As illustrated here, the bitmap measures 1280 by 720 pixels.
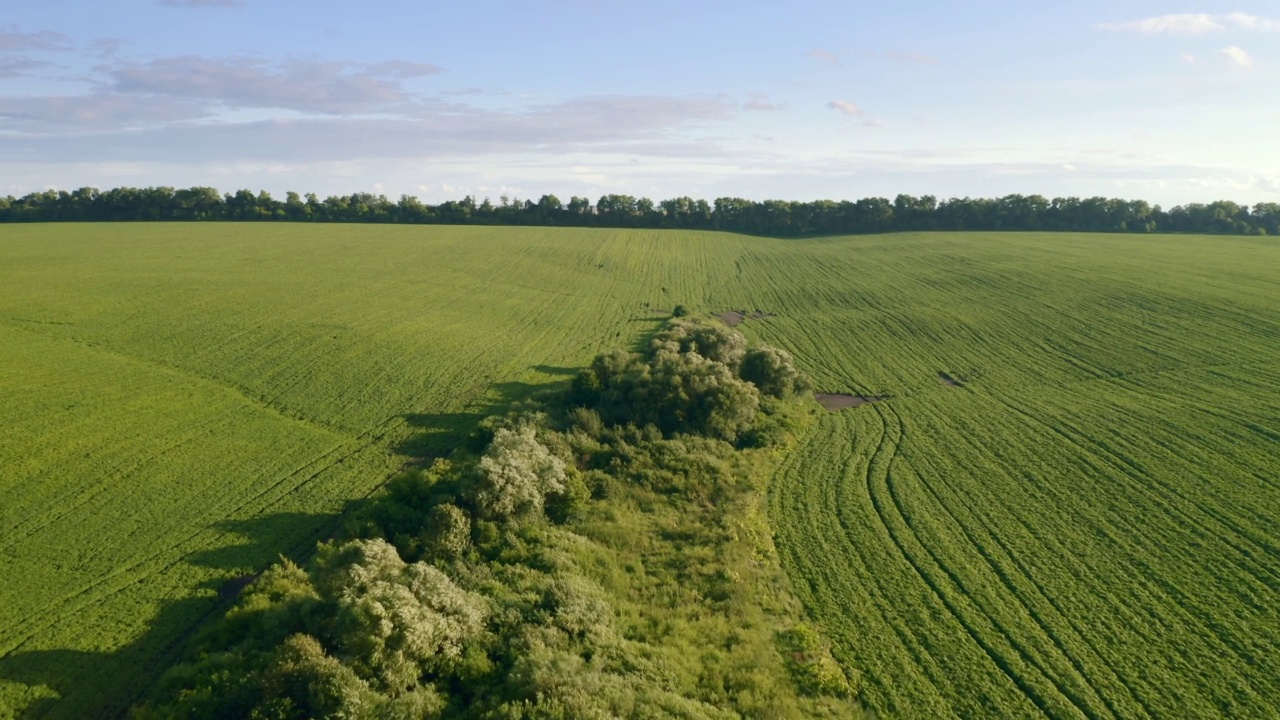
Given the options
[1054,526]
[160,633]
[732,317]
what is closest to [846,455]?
[1054,526]

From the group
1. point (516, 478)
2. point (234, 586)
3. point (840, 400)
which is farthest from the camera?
point (840, 400)

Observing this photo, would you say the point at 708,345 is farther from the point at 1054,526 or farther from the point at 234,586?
the point at 234,586

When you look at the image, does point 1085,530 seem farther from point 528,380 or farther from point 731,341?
point 528,380

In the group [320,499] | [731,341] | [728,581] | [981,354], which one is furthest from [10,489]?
[981,354]

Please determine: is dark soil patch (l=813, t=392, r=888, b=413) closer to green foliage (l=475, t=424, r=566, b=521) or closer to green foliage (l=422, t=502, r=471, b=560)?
green foliage (l=475, t=424, r=566, b=521)

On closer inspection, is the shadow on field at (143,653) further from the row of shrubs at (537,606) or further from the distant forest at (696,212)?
the distant forest at (696,212)

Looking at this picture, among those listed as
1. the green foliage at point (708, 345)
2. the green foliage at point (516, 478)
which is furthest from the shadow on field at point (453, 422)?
the green foliage at point (708, 345)

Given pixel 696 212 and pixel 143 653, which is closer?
pixel 143 653

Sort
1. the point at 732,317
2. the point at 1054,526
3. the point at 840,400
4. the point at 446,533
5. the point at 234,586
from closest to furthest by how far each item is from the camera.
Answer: the point at 234,586, the point at 446,533, the point at 1054,526, the point at 840,400, the point at 732,317
